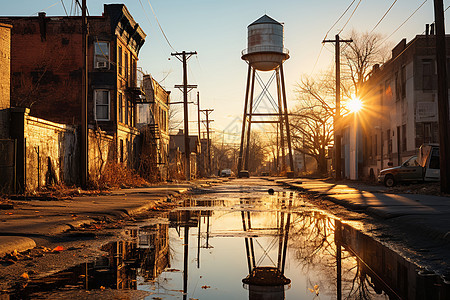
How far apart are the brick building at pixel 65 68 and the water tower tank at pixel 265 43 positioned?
22.8m

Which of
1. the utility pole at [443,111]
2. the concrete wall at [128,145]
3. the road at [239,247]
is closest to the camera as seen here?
the road at [239,247]

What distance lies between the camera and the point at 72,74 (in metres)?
33.1

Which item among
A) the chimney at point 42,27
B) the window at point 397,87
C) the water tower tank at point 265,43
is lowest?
the window at point 397,87

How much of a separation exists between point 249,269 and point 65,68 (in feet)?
98.8

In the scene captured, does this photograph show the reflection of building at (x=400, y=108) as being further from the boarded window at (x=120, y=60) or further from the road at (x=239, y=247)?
the road at (x=239, y=247)

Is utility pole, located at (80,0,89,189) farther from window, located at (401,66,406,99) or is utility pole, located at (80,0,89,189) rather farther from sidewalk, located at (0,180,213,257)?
window, located at (401,66,406,99)

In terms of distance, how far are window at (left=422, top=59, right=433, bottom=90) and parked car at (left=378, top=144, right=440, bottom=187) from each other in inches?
226

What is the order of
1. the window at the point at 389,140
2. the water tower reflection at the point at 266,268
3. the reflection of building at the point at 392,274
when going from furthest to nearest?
the window at the point at 389,140, the water tower reflection at the point at 266,268, the reflection of building at the point at 392,274

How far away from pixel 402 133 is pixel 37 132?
80.8ft

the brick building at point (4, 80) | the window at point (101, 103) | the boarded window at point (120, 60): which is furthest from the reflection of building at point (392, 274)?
the boarded window at point (120, 60)

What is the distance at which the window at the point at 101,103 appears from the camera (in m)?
33.5

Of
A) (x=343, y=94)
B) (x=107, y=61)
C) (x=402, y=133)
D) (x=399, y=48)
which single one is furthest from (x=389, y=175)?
(x=343, y=94)

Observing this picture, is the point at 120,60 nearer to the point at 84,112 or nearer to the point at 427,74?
the point at 84,112

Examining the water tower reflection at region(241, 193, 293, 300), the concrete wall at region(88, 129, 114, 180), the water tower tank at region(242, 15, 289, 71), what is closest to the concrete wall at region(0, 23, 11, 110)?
the concrete wall at region(88, 129, 114, 180)
